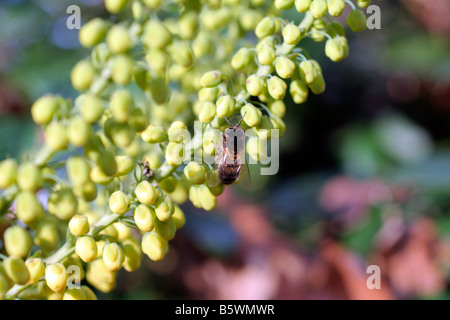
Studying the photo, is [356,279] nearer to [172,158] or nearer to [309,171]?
[309,171]

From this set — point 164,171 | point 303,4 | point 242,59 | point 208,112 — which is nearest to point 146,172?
point 164,171

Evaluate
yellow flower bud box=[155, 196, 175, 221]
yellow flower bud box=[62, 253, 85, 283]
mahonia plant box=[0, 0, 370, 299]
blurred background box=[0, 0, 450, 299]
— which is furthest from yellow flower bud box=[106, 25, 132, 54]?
blurred background box=[0, 0, 450, 299]

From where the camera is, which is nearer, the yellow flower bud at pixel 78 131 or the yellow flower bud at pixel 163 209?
the yellow flower bud at pixel 78 131

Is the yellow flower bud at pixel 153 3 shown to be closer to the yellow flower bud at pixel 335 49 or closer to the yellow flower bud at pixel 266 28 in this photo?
the yellow flower bud at pixel 266 28

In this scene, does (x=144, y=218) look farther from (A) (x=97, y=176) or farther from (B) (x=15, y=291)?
(B) (x=15, y=291)

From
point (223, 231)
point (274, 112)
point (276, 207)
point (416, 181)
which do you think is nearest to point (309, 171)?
point (276, 207)

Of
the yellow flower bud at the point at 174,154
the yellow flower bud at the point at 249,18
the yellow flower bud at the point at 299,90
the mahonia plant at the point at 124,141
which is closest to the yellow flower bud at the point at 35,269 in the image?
the mahonia plant at the point at 124,141

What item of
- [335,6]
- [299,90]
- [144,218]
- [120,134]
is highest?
[335,6]
